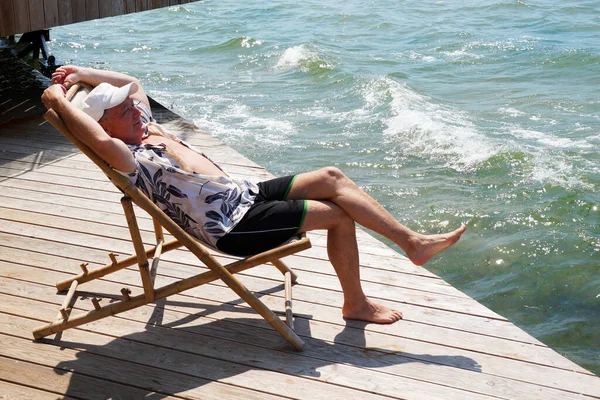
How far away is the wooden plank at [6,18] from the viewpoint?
21.8ft

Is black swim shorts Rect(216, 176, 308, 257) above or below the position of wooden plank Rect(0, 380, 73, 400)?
above

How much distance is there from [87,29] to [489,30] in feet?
31.6

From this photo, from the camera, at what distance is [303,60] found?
14539 millimetres

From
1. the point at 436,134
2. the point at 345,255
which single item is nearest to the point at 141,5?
the point at 436,134

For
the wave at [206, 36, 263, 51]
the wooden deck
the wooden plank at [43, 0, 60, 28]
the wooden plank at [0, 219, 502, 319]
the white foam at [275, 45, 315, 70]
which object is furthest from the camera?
the wave at [206, 36, 263, 51]

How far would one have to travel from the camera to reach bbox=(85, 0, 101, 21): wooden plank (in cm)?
747

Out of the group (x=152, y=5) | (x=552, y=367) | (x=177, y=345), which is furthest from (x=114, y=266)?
(x=152, y=5)

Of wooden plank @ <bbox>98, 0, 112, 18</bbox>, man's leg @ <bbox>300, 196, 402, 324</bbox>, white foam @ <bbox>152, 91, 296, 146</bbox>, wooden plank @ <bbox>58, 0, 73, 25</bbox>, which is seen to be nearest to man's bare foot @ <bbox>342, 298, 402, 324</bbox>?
man's leg @ <bbox>300, 196, 402, 324</bbox>

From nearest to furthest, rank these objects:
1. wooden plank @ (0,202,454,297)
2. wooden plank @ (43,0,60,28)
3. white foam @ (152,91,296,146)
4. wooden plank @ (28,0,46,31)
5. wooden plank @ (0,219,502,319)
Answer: wooden plank @ (0,219,502,319), wooden plank @ (0,202,454,297), wooden plank @ (28,0,46,31), wooden plank @ (43,0,60,28), white foam @ (152,91,296,146)

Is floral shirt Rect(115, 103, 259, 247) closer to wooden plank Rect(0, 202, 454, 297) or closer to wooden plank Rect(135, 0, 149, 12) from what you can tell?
wooden plank Rect(0, 202, 454, 297)

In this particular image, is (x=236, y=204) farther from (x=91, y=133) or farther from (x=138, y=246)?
(x=91, y=133)

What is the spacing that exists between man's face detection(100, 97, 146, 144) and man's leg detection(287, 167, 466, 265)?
81 cm

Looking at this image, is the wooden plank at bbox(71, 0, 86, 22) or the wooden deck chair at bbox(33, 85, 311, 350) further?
the wooden plank at bbox(71, 0, 86, 22)

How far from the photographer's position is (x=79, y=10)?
7.40 meters
